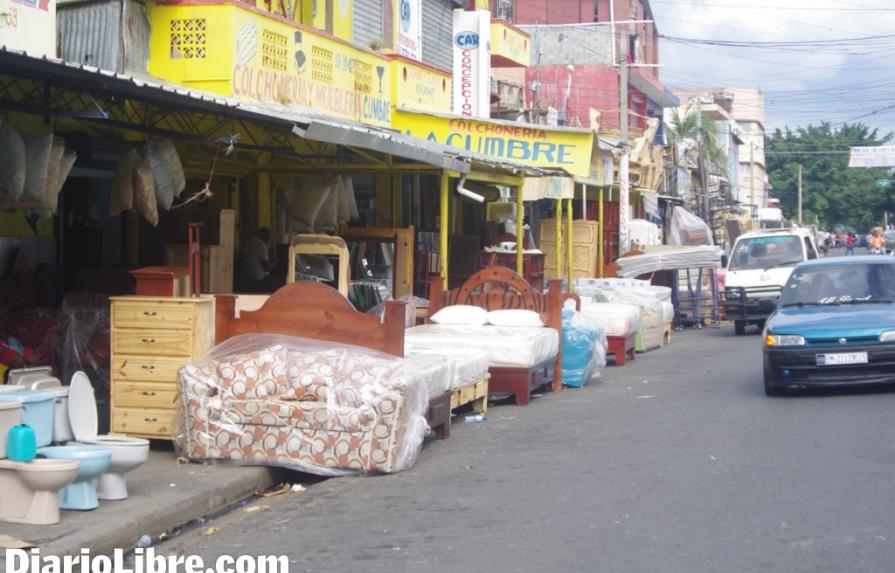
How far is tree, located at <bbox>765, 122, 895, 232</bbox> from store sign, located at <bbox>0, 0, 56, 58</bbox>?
88.7 metres

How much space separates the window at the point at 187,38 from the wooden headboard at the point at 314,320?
23.0 ft

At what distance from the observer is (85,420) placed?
835 cm

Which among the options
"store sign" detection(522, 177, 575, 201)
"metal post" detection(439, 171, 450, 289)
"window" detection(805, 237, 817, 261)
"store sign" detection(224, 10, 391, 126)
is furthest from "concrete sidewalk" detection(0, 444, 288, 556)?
"window" detection(805, 237, 817, 261)

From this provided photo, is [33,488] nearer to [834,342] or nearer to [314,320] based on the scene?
[314,320]

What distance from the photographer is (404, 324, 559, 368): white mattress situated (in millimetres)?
13508

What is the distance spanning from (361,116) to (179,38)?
14.4 ft

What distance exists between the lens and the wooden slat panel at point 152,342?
1007cm

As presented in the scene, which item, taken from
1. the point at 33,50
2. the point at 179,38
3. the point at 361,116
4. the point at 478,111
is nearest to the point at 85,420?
the point at 33,50

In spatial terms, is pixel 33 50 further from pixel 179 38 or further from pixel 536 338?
pixel 536 338

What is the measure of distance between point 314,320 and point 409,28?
15293mm

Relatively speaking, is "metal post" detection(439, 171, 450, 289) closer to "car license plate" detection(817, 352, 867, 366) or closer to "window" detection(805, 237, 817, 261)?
"car license plate" detection(817, 352, 867, 366)

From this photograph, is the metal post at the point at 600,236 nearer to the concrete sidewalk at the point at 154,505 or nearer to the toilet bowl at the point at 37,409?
the concrete sidewalk at the point at 154,505

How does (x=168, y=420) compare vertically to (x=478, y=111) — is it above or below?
below

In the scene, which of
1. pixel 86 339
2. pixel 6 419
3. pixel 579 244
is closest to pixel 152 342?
pixel 86 339
